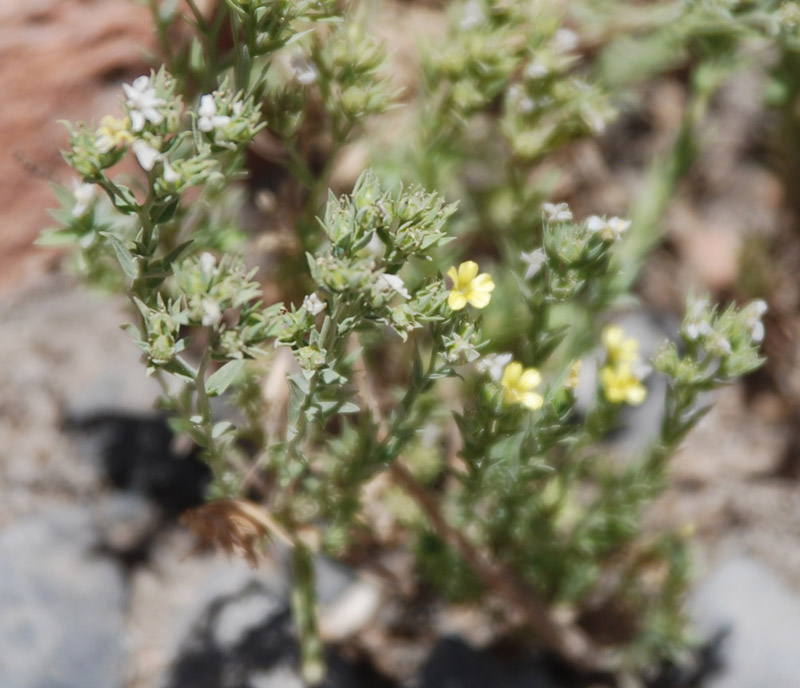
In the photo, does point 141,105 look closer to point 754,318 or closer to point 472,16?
point 472,16

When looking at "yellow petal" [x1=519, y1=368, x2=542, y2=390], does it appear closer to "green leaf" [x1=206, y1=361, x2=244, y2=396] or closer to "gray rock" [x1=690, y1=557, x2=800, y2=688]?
"green leaf" [x1=206, y1=361, x2=244, y2=396]

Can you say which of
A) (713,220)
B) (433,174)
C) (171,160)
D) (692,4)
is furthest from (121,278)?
(713,220)

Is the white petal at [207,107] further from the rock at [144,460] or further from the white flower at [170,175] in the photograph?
the rock at [144,460]

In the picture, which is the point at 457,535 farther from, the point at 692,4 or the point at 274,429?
the point at 692,4

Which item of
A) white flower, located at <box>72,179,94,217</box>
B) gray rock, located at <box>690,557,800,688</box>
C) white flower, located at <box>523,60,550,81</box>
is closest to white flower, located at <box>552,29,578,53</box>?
white flower, located at <box>523,60,550,81</box>

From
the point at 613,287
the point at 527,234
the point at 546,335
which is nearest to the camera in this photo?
the point at 546,335

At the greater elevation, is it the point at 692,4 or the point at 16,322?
the point at 692,4

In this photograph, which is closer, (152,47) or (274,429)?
(274,429)
